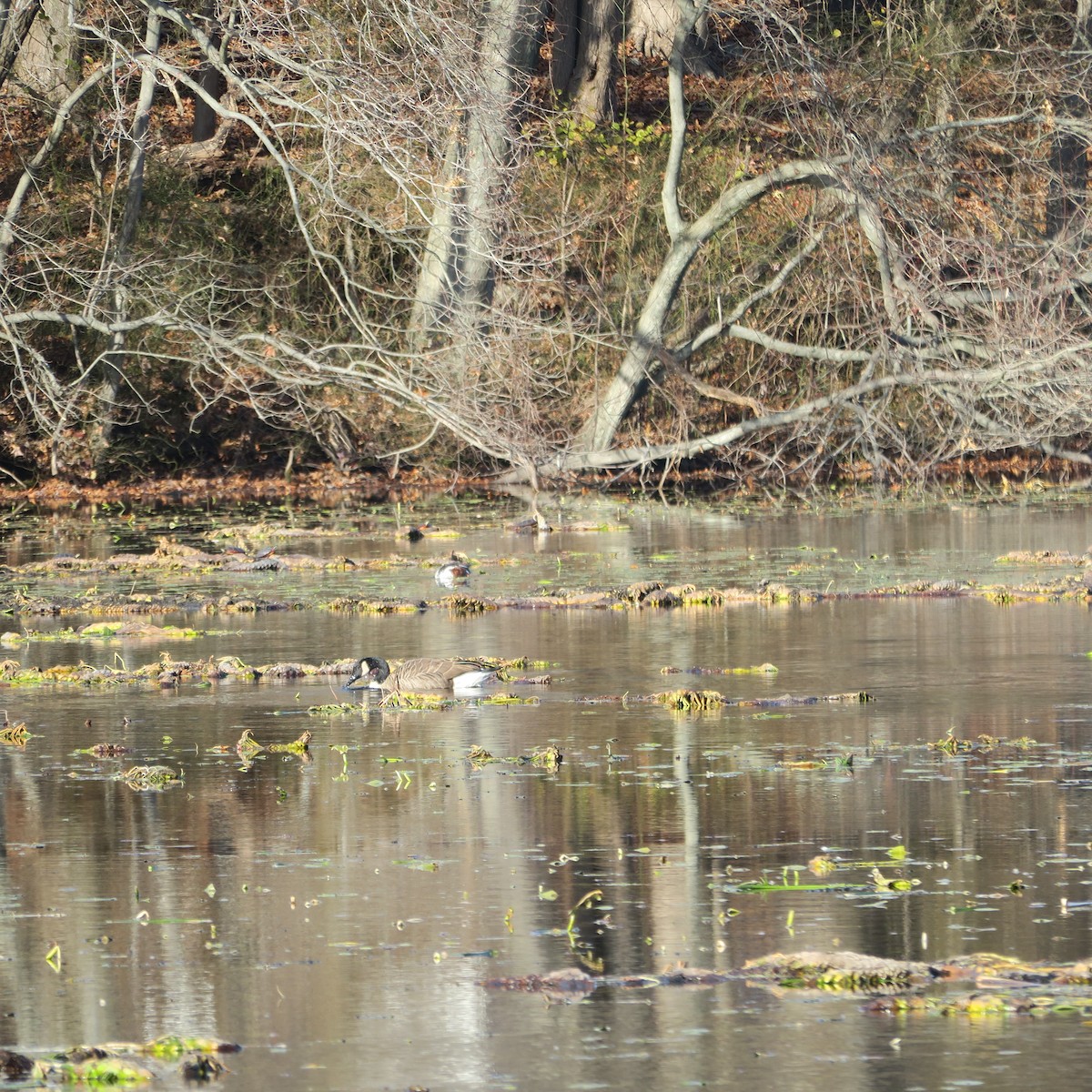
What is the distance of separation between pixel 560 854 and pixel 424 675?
13.3 feet

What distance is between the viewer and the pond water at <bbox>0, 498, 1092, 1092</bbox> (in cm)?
559

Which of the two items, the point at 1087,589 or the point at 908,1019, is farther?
the point at 1087,589

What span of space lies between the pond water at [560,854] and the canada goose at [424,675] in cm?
24

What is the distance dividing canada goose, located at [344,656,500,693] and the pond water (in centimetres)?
24

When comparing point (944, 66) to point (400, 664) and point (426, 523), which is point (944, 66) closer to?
point (426, 523)

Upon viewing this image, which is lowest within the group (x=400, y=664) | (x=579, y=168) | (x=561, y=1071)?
(x=561, y=1071)

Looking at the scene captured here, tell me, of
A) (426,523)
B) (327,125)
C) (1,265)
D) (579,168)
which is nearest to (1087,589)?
(327,125)

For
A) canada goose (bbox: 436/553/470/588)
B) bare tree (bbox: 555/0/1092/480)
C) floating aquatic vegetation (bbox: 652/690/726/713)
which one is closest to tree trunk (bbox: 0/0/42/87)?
bare tree (bbox: 555/0/1092/480)

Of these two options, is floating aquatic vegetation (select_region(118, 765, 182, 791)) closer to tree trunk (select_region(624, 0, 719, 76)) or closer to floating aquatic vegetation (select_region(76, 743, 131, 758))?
floating aquatic vegetation (select_region(76, 743, 131, 758))

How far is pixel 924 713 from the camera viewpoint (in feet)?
34.4

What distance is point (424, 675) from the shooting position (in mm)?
11609

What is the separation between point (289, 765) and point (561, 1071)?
14.0 ft

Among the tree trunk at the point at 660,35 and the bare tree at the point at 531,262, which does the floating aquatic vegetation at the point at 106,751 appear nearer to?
the bare tree at the point at 531,262

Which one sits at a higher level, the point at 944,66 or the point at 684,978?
the point at 944,66
